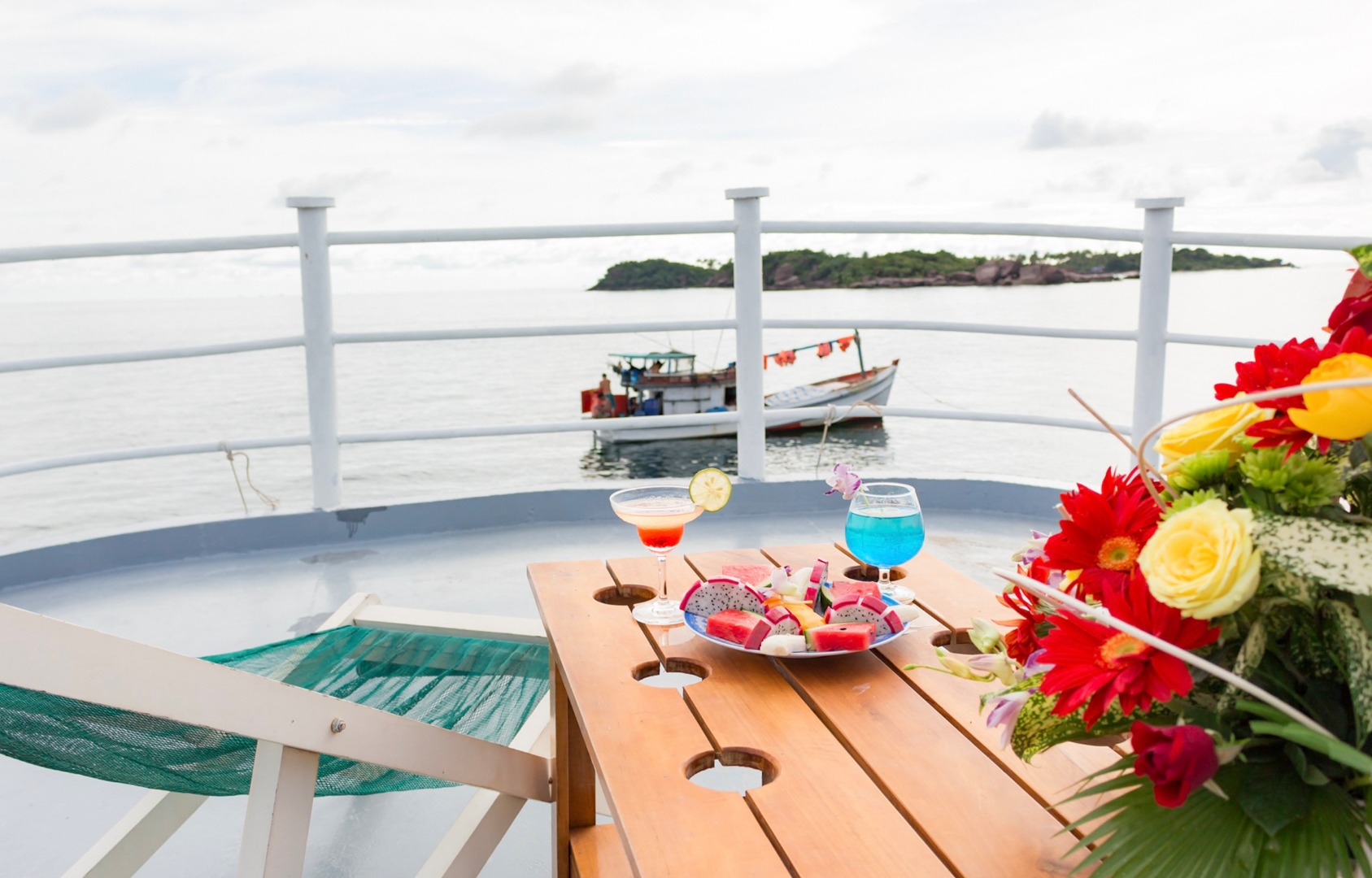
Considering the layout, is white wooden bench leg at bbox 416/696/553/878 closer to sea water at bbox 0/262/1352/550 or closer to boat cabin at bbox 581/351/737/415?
sea water at bbox 0/262/1352/550

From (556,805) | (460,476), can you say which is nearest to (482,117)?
(460,476)

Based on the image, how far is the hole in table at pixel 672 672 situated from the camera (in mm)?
1133

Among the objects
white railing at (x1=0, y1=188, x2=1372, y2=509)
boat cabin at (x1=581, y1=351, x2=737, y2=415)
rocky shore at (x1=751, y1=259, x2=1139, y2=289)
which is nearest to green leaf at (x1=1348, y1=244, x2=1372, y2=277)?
white railing at (x1=0, y1=188, x2=1372, y2=509)

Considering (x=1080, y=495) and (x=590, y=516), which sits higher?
(x=1080, y=495)

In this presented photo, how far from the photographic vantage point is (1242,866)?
0.48m

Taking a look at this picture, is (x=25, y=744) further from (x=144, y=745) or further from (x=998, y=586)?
(x=998, y=586)

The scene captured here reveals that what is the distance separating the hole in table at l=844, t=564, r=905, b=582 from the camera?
4.75ft

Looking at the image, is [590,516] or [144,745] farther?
[590,516]

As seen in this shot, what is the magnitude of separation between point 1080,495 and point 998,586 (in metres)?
2.03

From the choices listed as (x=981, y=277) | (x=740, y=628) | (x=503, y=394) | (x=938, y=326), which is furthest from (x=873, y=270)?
(x=740, y=628)

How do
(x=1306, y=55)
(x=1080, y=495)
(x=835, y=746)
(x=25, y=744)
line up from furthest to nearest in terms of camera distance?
(x=1306, y=55), (x=25, y=744), (x=835, y=746), (x=1080, y=495)

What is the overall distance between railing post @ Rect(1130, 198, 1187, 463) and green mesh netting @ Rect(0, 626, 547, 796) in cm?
229

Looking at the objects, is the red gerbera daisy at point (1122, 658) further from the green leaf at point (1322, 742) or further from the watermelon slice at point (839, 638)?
the watermelon slice at point (839, 638)

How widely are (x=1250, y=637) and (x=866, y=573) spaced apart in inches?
37.8
